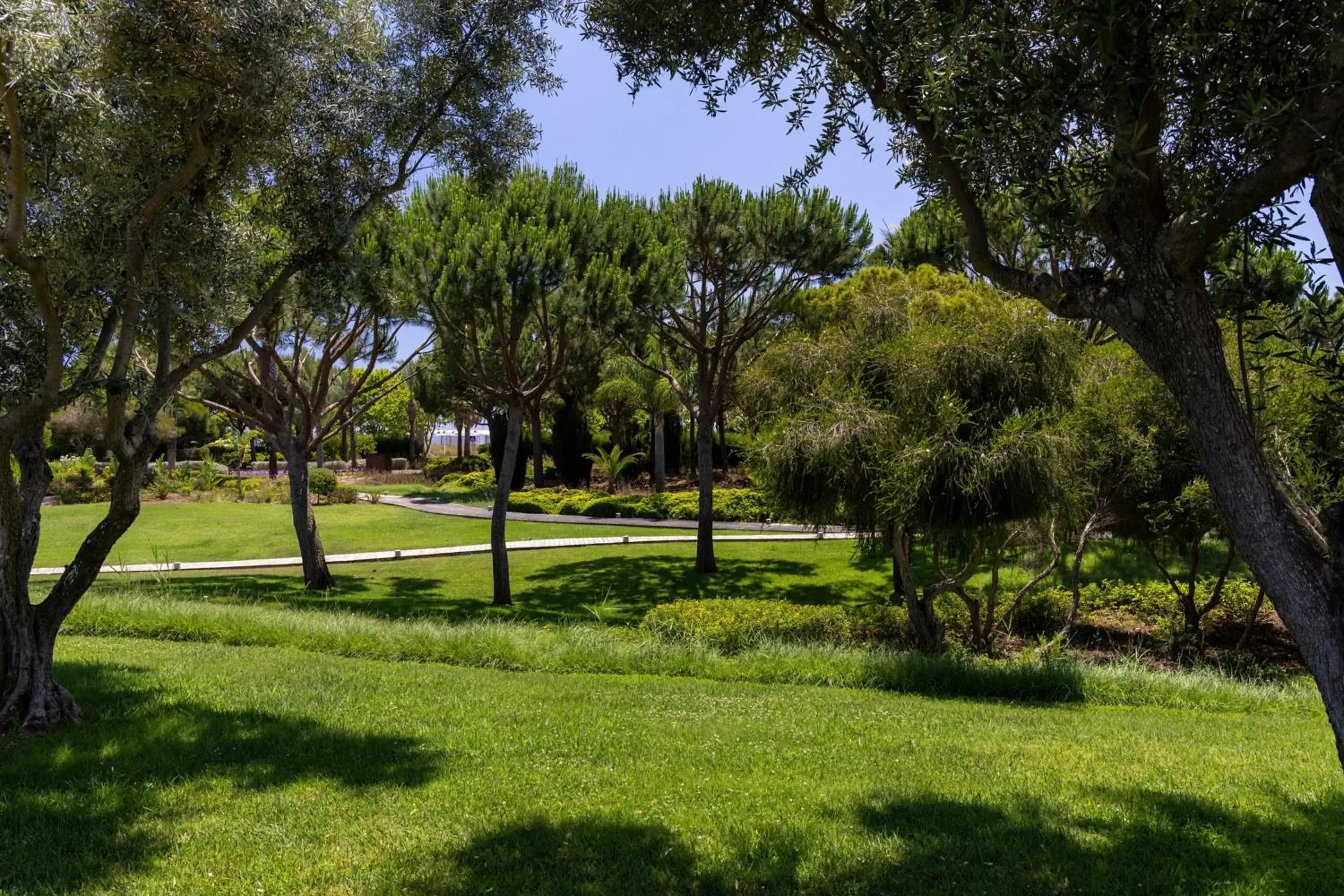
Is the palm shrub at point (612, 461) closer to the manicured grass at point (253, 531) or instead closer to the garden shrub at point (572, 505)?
the garden shrub at point (572, 505)

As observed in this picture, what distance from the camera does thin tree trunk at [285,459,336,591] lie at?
16672 mm

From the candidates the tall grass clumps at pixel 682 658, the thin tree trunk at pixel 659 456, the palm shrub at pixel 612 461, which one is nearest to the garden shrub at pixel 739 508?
the thin tree trunk at pixel 659 456

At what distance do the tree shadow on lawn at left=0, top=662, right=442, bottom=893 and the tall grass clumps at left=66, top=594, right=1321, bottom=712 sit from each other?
3553mm

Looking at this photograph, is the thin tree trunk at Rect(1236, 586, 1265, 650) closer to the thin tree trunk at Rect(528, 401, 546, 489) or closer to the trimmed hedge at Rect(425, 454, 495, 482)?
the thin tree trunk at Rect(528, 401, 546, 489)

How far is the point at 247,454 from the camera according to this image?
189 ft

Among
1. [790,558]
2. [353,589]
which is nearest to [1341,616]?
[353,589]

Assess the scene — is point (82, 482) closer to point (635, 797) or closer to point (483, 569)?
point (483, 569)

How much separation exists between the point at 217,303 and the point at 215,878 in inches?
191

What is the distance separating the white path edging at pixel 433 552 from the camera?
19406 mm

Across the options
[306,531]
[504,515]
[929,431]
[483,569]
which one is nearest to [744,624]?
[929,431]

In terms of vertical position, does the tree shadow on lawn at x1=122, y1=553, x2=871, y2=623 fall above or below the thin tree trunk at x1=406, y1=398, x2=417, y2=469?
below

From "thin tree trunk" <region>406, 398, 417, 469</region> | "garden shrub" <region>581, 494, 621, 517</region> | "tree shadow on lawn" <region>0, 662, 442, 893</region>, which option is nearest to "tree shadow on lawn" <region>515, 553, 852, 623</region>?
"tree shadow on lawn" <region>0, 662, 442, 893</region>

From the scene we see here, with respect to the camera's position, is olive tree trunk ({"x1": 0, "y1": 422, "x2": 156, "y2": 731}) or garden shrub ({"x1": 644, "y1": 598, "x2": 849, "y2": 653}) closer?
olive tree trunk ({"x1": 0, "y1": 422, "x2": 156, "y2": 731})

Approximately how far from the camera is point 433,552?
21.8 metres
